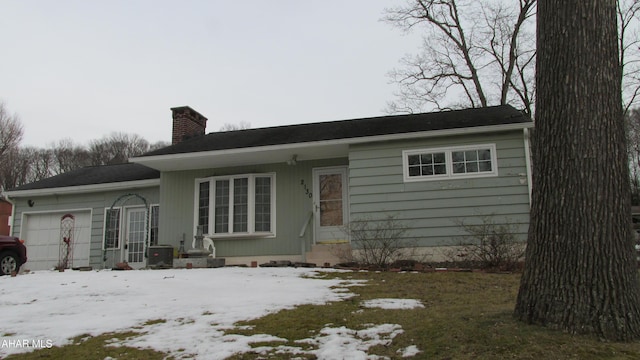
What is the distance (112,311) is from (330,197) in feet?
22.3

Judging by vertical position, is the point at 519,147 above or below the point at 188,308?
above

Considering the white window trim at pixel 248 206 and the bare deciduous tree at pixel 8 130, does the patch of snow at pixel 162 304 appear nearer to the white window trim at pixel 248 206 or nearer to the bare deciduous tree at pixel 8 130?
the white window trim at pixel 248 206

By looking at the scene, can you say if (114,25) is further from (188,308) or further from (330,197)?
(188,308)

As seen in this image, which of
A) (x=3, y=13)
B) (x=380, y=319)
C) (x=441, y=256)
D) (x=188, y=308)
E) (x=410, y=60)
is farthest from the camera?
(x=410, y=60)

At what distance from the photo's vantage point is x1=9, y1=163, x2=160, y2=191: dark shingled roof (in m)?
13.5

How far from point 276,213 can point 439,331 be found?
812 centimetres

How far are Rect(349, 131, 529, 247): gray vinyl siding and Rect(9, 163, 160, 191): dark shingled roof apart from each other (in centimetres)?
642

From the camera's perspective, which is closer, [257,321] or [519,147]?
[257,321]

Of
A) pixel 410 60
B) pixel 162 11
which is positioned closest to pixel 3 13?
pixel 162 11

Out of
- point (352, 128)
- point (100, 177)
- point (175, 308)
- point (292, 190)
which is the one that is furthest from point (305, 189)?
point (100, 177)

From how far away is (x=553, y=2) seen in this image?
3.67 m

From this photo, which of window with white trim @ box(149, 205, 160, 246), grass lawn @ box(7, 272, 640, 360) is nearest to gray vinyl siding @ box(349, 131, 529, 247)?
grass lawn @ box(7, 272, 640, 360)

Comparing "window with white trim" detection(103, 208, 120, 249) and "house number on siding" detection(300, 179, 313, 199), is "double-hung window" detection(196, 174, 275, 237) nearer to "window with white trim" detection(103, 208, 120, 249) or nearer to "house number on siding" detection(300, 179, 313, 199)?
"house number on siding" detection(300, 179, 313, 199)

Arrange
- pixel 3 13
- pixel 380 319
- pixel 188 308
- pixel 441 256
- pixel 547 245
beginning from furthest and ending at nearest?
pixel 3 13 < pixel 441 256 < pixel 188 308 < pixel 380 319 < pixel 547 245
